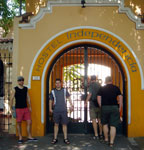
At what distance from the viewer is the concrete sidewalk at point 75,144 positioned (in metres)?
6.03

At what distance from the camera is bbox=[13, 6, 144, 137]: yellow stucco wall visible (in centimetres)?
700

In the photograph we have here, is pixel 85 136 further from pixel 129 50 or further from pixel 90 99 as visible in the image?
pixel 129 50

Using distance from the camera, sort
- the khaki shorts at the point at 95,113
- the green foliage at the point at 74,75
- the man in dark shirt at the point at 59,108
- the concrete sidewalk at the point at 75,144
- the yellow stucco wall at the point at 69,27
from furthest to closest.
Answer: the green foliage at the point at 74,75 < the yellow stucco wall at the point at 69,27 < the khaki shorts at the point at 95,113 < the man in dark shirt at the point at 59,108 < the concrete sidewalk at the point at 75,144

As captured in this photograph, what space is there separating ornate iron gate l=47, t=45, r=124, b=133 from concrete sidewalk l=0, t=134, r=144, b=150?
487 millimetres

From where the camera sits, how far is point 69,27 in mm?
7164

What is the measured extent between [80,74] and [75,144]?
2.29 metres

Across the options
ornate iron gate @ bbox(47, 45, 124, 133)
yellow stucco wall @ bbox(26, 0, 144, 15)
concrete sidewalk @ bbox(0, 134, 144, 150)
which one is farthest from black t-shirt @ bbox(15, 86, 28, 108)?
yellow stucco wall @ bbox(26, 0, 144, 15)

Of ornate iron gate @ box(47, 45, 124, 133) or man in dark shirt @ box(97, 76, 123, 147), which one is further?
ornate iron gate @ box(47, 45, 124, 133)

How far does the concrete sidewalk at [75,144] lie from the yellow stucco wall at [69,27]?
1.41ft

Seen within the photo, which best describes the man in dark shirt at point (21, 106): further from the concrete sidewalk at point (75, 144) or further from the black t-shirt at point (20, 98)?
the concrete sidewalk at point (75, 144)

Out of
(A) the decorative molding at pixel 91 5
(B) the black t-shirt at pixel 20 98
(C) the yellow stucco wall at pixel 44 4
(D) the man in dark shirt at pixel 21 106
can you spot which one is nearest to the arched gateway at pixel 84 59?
(D) the man in dark shirt at pixel 21 106

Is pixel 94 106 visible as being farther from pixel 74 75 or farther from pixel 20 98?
pixel 20 98

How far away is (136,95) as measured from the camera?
23.0 ft

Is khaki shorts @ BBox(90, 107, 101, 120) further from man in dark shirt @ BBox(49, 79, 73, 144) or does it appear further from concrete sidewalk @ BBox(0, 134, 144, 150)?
man in dark shirt @ BBox(49, 79, 73, 144)
